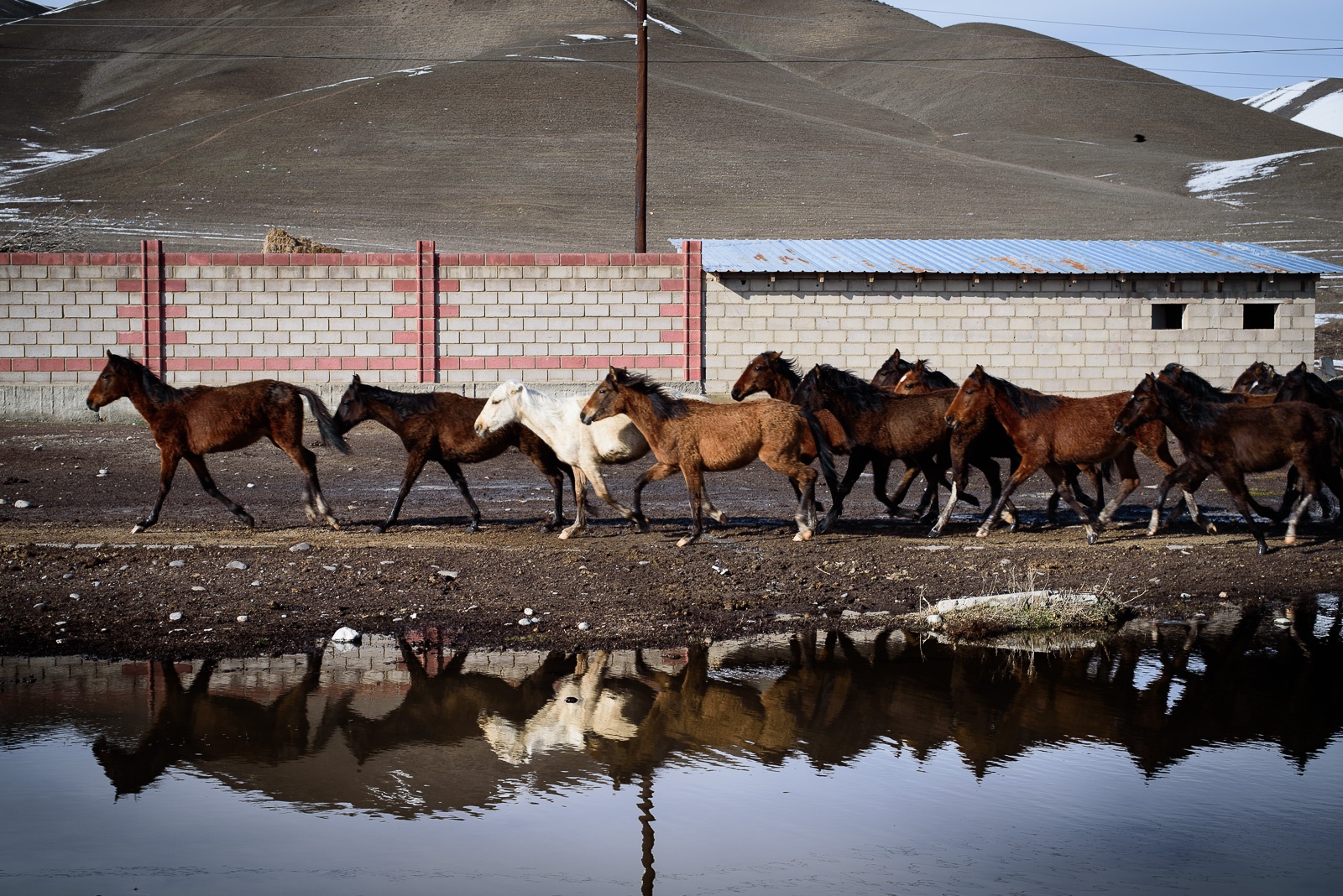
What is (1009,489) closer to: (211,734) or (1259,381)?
(1259,381)

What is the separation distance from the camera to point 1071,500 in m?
12.4

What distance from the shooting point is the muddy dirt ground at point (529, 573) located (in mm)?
9180

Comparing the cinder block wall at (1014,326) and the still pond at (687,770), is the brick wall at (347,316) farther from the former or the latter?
the still pond at (687,770)

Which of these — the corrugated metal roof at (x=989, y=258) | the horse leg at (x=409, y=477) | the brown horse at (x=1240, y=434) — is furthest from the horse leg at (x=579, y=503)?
the corrugated metal roof at (x=989, y=258)

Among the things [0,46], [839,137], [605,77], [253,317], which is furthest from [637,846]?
[0,46]

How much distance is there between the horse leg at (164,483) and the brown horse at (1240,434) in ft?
29.5

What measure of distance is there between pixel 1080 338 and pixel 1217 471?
13.6 meters

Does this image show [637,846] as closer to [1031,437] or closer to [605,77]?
[1031,437]

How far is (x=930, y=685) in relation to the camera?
8016mm

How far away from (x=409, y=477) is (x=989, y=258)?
16007 mm

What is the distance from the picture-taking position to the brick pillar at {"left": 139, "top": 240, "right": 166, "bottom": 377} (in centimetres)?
2336

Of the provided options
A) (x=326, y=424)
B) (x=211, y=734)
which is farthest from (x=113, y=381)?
(x=211, y=734)

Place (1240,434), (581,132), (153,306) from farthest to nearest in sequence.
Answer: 1. (581,132)
2. (153,306)
3. (1240,434)

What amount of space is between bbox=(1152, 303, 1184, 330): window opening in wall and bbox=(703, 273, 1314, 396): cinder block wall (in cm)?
A: 28
